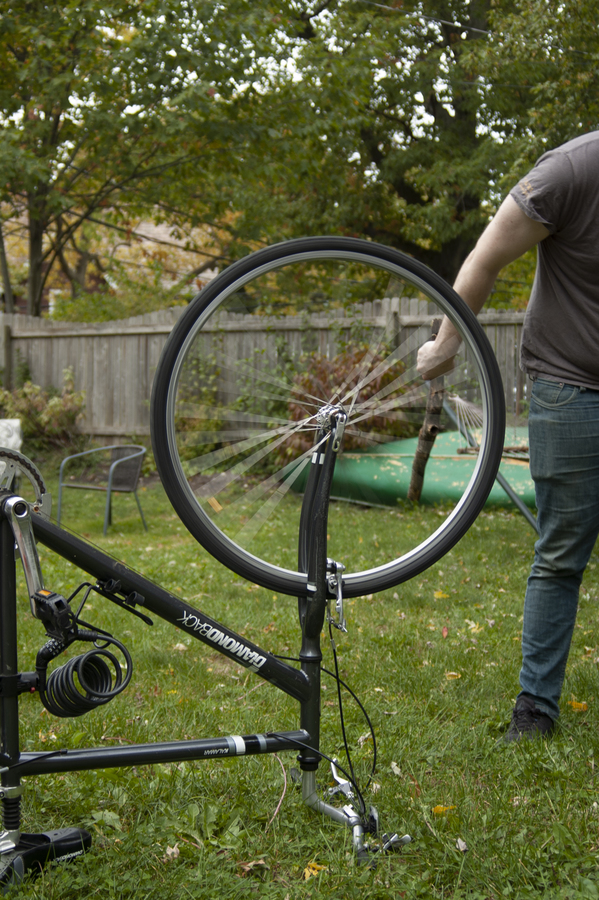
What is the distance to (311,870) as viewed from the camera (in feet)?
5.29

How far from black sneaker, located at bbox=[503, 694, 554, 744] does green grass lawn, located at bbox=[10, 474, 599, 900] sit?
7 cm

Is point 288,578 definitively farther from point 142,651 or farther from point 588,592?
point 588,592

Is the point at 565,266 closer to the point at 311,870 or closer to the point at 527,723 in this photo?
the point at 527,723

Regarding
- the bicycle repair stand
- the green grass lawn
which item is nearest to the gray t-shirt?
the bicycle repair stand

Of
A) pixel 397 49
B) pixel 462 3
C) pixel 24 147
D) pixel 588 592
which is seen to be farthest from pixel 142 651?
pixel 462 3

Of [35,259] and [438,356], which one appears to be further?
[35,259]

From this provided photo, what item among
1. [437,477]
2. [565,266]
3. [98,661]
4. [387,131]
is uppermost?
[387,131]

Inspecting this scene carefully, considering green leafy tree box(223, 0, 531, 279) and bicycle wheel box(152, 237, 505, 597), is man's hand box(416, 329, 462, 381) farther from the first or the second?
green leafy tree box(223, 0, 531, 279)

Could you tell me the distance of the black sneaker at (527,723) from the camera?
2.17 meters

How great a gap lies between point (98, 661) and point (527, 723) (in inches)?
52.6

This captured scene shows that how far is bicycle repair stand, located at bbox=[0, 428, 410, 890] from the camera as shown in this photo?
150cm

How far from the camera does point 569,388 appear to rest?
207 cm

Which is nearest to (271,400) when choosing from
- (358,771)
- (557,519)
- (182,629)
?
(182,629)

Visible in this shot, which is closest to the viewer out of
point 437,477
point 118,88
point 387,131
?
point 437,477
